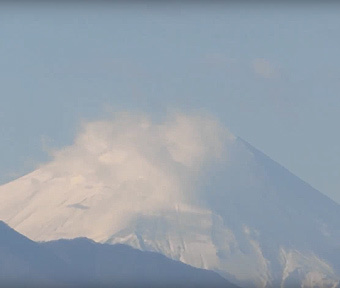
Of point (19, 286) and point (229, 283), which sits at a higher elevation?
point (229, 283)

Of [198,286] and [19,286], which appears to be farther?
[198,286]

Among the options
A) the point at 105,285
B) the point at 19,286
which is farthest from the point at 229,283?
the point at 19,286

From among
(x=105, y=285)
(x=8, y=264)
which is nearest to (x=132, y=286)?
(x=105, y=285)

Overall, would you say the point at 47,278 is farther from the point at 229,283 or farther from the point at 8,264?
the point at 229,283

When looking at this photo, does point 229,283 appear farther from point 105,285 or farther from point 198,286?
point 105,285

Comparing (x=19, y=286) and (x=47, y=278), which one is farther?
(x=47, y=278)

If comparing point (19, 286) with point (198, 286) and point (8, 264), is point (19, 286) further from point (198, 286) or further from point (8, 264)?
point (198, 286)

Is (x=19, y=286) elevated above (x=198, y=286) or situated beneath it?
situated beneath

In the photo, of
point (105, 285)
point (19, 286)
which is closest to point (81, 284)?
point (105, 285)
